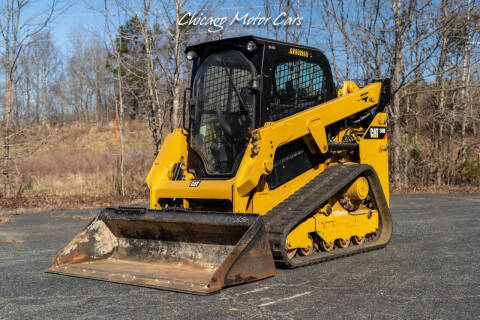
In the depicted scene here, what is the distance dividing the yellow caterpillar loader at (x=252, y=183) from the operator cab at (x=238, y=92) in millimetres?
14

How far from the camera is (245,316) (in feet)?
13.6

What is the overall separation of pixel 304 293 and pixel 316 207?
4.85 feet

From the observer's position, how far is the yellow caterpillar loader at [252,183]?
554 centimetres

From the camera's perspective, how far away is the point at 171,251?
233 inches

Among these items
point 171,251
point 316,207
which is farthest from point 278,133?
point 171,251

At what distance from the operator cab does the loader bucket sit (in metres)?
0.89

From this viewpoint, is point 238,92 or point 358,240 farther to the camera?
point 358,240

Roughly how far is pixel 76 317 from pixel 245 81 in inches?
135

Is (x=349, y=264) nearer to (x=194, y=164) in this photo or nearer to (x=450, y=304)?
(x=450, y=304)

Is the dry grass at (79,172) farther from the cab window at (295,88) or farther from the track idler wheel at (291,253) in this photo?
the track idler wheel at (291,253)

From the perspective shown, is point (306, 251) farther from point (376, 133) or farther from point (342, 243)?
point (376, 133)

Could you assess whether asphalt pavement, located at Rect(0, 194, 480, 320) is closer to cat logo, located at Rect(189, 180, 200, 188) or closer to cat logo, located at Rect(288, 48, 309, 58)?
cat logo, located at Rect(189, 180, 200, 188)

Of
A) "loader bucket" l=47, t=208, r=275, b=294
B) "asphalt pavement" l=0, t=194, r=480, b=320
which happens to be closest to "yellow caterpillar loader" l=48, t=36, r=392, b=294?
"loader bucket" l=47, t=208, r=275, b=294

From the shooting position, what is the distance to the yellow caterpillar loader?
218 inches
